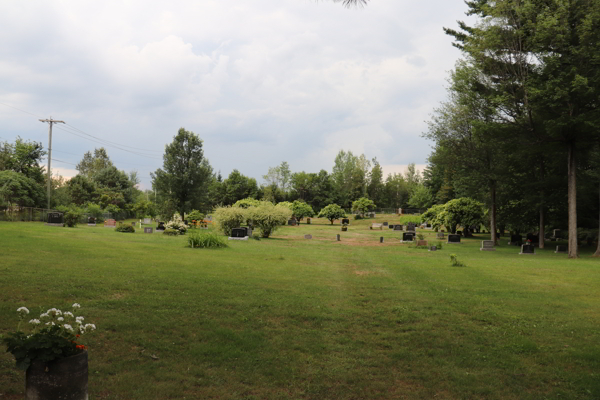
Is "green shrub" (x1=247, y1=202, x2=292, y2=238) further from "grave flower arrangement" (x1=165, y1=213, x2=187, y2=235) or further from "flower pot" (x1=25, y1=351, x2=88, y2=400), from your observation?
"flower pot" (x1=25, y1=351, x2=88, y2=400)

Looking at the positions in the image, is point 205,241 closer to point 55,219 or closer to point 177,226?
point 177,226

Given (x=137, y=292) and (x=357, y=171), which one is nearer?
(x=137, y=292)

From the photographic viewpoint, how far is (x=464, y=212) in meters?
36.2

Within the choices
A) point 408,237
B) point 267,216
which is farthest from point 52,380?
point 408,237

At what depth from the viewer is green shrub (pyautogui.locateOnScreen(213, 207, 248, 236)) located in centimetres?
2938

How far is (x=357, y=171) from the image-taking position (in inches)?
3605

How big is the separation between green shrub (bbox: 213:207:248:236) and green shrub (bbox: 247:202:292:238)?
63 centimetres

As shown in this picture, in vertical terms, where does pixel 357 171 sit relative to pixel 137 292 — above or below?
above

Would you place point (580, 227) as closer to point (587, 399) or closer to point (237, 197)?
point (587, 399)

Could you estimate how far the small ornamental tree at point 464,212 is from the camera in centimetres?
3603

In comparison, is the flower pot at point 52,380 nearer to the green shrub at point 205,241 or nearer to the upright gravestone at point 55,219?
the green shrub at point 205,241

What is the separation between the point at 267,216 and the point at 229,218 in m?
2.83

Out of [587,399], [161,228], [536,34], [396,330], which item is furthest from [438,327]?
[161,228]

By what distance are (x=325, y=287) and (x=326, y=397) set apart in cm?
620
